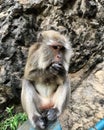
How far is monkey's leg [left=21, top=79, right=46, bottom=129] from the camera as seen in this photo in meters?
6.07

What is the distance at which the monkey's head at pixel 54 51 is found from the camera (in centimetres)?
600

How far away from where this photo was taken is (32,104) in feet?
20.3

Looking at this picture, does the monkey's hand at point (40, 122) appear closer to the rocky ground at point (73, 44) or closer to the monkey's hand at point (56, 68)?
the monkey's hand at point (56, 68)

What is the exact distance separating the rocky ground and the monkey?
0.81 metres

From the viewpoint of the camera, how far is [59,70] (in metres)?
6.02

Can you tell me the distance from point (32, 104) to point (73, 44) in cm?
193

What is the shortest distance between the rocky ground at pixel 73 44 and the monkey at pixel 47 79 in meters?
0.81

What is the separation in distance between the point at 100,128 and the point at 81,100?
1.20 metres

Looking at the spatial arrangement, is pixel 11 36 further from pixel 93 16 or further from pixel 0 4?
pixel 93 16

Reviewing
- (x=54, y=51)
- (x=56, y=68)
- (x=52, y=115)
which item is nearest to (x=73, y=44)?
(x=54, y=51)

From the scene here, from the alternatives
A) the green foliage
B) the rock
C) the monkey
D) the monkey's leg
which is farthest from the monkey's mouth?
the green foliage

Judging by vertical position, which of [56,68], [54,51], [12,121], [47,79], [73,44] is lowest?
[12,121]

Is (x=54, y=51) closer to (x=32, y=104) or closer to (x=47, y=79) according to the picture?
(x=47, y=79)

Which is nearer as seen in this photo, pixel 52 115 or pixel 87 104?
pixel 52 115
